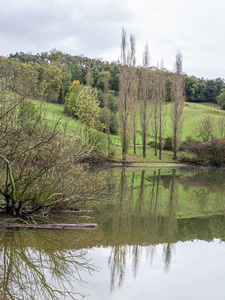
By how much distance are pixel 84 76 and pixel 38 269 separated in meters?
61.6

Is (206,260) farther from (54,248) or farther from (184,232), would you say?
(54,248)

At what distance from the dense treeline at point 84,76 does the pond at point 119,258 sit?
38793mm

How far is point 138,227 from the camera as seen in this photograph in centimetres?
845

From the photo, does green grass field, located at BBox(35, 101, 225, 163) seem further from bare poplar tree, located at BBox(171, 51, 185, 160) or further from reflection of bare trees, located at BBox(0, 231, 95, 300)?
reflection of bare trees, located at BBox(0, 231, 95, 300)

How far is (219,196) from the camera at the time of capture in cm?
1506

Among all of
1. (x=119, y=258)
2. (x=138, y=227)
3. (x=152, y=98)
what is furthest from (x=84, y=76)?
(x=119, y=258)

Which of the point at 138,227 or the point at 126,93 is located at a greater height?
the point at 126,93

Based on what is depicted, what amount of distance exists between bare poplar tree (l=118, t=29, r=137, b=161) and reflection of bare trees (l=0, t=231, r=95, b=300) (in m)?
22.6

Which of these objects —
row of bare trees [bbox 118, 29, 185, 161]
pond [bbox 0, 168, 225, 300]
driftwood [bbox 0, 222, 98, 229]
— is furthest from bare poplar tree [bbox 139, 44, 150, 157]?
driftwood [bbox 0, 222, 98, 229]

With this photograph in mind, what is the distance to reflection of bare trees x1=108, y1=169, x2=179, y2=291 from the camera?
19.8ft

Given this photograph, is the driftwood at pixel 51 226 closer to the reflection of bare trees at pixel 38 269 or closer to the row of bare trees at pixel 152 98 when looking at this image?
the reflection of bare trees at pixel 38 269

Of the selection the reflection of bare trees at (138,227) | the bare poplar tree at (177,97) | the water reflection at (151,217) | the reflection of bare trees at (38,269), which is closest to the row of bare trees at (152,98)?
the bare poplar tree at (177,97)

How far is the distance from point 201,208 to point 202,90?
2604 inches

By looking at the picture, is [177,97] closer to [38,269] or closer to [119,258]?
[119,258]
